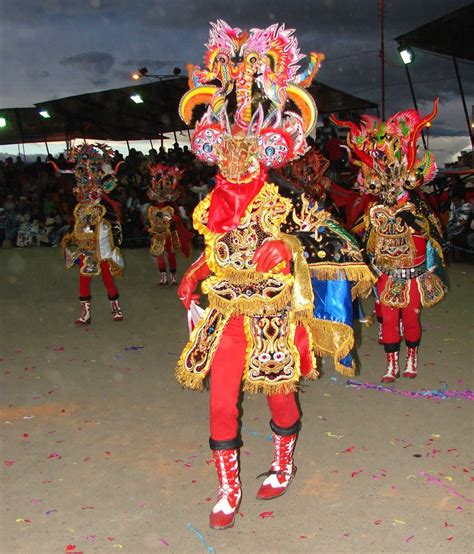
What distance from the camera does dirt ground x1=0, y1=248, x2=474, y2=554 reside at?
3.45 m

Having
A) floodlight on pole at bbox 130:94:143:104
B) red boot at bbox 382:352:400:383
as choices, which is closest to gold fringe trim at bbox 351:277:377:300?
red boot at bbox 382:352:400:383

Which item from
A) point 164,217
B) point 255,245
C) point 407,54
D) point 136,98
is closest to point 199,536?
point 255,245

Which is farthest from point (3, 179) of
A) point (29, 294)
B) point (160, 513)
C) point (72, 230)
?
point (160, 513)

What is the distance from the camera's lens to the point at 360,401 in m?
5.47

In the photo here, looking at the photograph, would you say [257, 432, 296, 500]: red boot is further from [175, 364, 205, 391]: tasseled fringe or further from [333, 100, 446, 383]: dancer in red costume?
[333, 100, 446, 383]: dancer in red costume

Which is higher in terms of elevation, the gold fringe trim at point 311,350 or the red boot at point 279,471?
the gold fringe trim at point 311,350

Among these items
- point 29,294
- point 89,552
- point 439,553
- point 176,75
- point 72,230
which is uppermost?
point 176,75

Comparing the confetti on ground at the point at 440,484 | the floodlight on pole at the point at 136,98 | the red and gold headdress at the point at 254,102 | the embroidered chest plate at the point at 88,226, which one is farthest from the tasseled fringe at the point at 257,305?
the floodlight on pole at the point at 136,98

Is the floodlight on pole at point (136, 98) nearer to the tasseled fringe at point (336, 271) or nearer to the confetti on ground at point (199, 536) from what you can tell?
the tasseled fringe at point (336, 271)

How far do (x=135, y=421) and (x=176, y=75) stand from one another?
16378 mm

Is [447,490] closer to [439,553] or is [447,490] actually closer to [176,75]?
[439,553]

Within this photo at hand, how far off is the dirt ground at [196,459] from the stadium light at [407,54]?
10818mm

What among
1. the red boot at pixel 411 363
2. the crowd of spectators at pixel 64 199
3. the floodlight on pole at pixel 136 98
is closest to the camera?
the red boot at pixel 411 363

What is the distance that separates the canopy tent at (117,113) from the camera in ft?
66.4
